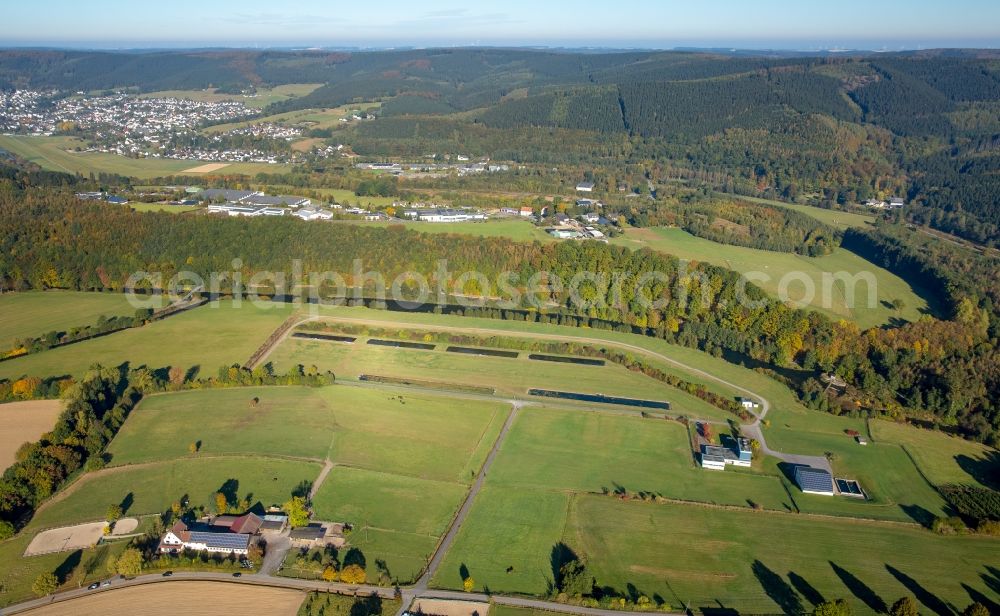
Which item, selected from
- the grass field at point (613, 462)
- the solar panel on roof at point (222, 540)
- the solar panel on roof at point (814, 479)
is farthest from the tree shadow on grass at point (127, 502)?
the solar panel on roof at point (814, 479)

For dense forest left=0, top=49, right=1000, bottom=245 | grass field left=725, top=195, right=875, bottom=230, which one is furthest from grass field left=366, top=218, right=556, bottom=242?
dense forest left=0, top=49, right=1000, bottom=245

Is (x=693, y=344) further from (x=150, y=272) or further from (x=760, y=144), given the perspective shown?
(x=760, y=144)

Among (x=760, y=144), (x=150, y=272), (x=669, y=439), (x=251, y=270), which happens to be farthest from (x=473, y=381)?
(x=760, y=144)

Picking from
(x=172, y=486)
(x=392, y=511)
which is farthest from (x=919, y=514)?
(x=172, y=486)

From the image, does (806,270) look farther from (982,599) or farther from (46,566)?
(46,566)

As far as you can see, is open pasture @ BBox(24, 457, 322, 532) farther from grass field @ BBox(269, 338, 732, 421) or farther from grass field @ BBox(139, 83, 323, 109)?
grass field @ BBox(139, 83, 323, 109)
